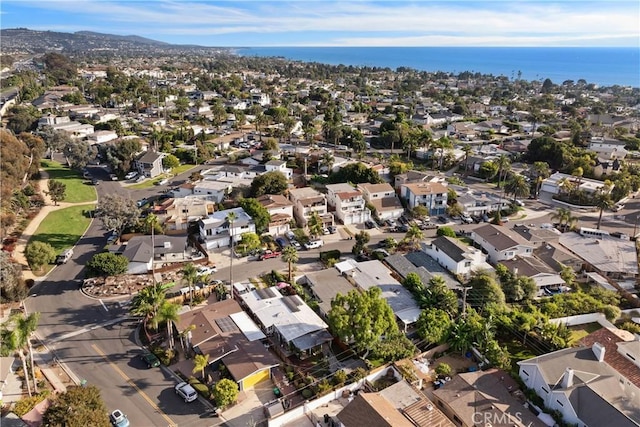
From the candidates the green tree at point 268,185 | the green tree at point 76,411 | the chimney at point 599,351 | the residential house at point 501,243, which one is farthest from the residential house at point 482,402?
the green tree at point 268,185

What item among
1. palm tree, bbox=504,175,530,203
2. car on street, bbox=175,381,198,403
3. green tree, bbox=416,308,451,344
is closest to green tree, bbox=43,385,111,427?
car on street, bbox=175,381,198,403

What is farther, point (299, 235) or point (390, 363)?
point (299, 235)

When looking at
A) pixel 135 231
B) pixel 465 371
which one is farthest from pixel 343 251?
pixel 135 231

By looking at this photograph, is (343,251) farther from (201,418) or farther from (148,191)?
(148,191)

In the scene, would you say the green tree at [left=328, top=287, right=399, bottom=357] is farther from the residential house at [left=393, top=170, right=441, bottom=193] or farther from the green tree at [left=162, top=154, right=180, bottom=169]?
the green tree at [left=162, top=154, right=180, bottom=169]

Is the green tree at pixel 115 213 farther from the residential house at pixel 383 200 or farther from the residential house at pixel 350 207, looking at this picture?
the residential house at pixel 383 200

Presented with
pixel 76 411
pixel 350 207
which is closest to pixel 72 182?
pixel 350 207
